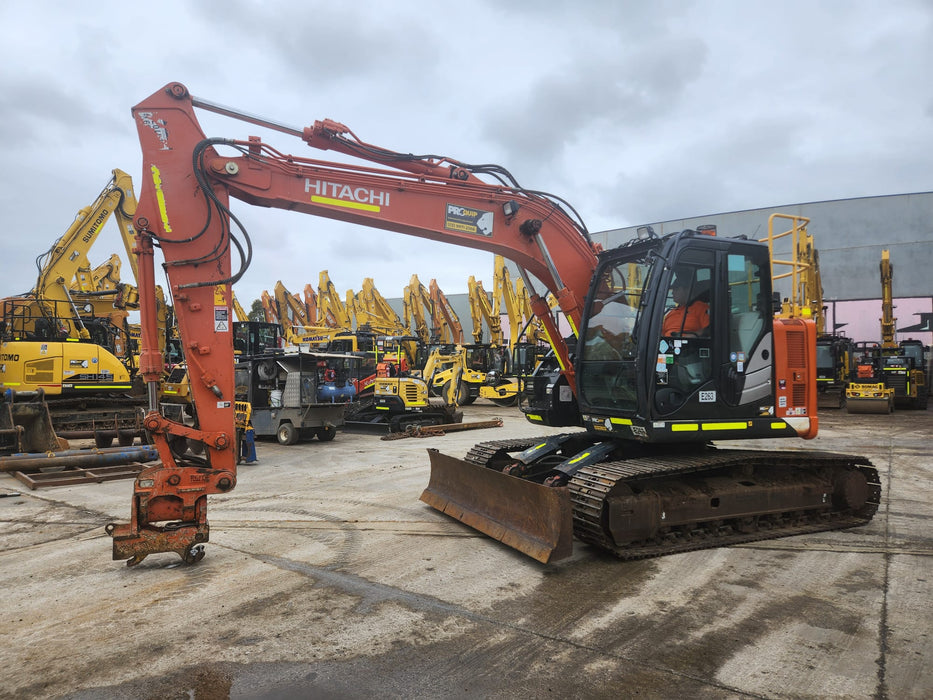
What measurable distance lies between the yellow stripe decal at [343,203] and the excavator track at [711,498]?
2.95m

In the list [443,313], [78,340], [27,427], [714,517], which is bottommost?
[714,517]

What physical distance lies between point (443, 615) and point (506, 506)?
173cm

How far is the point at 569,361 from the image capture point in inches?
268

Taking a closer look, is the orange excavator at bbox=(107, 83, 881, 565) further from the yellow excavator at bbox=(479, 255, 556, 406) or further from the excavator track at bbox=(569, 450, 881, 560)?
the yellow excavator at bbox=(479, 255, 556, 406)

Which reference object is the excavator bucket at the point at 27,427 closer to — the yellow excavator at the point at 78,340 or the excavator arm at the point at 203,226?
the yellow excavator at the point at 78,340

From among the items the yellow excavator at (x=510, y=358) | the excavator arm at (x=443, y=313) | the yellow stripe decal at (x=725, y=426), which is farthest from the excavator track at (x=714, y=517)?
the excavator arm at (x=443, y=313)

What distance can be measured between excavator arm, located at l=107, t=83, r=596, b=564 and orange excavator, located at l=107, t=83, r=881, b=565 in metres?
0.01

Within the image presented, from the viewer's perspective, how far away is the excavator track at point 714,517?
5.27 meters

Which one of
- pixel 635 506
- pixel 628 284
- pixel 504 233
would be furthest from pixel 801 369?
pixel 504 233

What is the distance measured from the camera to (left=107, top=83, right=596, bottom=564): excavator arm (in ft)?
16.6

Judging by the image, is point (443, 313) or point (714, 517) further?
point (443, 313)

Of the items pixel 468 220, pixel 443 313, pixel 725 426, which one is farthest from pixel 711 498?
pixel 443 313

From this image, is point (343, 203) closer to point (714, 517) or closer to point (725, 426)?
point (725, 426)

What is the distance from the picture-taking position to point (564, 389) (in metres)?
7.00
